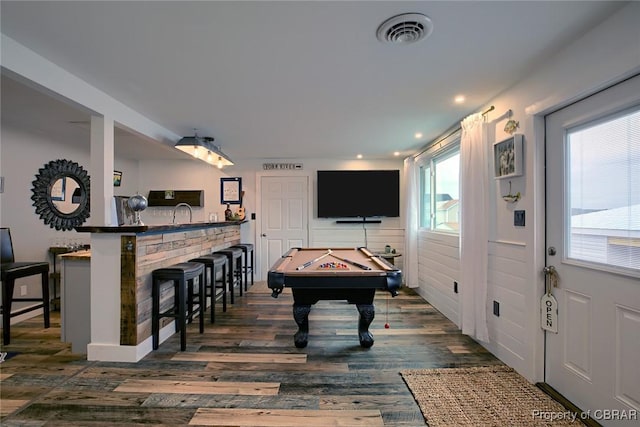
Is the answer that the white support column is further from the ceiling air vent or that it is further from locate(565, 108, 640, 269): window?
locate(565, 108, 640, 269): window

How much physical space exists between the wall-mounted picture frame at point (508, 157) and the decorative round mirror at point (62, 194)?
5.26 m

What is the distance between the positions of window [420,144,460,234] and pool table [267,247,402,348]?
126cm

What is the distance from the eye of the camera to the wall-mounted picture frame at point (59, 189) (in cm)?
397

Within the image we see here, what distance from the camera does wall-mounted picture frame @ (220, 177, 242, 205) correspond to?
5.61m

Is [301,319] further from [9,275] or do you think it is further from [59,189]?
[59,189]

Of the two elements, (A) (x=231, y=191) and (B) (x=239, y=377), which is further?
(A) (x=231, y=191)

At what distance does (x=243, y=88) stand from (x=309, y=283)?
171cm

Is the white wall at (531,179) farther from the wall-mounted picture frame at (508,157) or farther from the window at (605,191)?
the window at (605,191)

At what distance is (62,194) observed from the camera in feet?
13.5

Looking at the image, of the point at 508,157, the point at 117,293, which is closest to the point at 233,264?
the point at 117,293

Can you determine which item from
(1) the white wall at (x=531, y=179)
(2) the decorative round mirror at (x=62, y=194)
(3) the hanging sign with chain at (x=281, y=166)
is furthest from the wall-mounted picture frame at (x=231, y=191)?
(1) the white wall at (x=531, y=179)

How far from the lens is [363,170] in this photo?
5.43 m

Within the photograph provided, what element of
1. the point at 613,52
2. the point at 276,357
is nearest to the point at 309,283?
the point at 276,357

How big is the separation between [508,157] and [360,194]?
10.1ft
